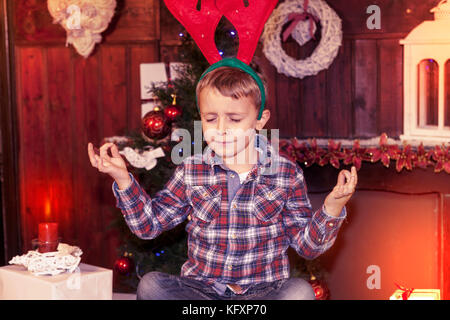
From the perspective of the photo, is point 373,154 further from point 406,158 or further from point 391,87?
point 391,87

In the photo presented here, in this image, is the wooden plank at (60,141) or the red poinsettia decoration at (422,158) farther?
the wooden plank at (60,141)

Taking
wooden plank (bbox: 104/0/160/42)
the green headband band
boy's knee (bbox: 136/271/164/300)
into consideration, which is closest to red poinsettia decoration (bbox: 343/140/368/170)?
the green headband band

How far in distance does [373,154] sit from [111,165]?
144 cm

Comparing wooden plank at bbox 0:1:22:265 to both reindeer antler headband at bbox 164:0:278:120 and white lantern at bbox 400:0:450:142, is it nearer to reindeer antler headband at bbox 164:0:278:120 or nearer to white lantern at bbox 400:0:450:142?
reindeer antler headband at bbox 164:0:278:120

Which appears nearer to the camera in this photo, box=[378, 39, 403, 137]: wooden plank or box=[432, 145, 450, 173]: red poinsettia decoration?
box=[432, 145, 450, 173]: red poinsettia decoration

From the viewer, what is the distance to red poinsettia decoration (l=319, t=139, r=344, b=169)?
2979 mm

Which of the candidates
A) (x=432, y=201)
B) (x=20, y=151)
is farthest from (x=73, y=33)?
(x=432, y=201)

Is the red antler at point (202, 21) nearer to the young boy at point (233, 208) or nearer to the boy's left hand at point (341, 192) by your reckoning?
the young boy at point (233, 208)

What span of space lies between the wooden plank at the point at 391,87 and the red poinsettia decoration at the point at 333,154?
1.09 feet

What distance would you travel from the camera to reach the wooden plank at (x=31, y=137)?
3.71 meters

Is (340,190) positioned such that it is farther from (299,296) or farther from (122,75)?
(122,75)

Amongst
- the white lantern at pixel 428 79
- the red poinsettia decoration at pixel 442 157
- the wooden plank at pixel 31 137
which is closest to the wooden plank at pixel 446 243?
the red poinsettia decoration at pixel 442 157

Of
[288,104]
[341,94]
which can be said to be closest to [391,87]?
[341,94]

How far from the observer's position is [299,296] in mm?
1820
